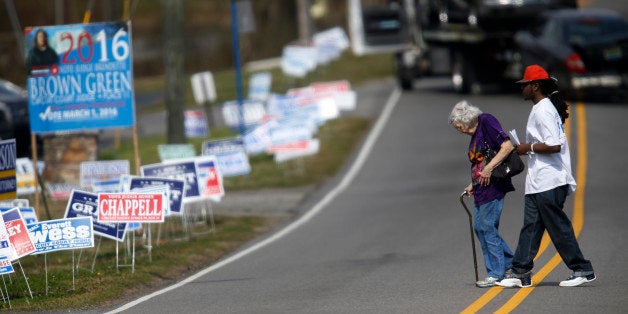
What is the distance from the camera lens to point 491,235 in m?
11.2

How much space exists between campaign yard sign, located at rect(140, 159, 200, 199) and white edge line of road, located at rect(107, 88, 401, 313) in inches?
49.8

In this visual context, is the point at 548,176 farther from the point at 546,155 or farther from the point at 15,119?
the point at 15,119

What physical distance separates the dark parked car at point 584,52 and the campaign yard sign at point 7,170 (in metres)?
15.4

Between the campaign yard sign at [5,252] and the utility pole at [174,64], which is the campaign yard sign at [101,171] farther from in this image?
the utility pole at [174,64]

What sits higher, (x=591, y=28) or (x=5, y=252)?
(x=591, y=28)

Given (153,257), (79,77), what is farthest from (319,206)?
(153,257)

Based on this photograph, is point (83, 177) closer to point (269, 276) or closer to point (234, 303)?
point (269, 276)

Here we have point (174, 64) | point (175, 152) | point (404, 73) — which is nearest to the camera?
point (175, 152)

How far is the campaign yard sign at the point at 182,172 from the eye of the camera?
16828 mm

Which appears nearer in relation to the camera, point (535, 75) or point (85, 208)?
point (535, 75)

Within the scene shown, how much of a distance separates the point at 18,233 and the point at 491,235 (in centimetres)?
471

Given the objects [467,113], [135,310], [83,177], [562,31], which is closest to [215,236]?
[83,177]

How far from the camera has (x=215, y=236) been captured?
17078 millimetres

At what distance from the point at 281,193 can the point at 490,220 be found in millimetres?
10911
